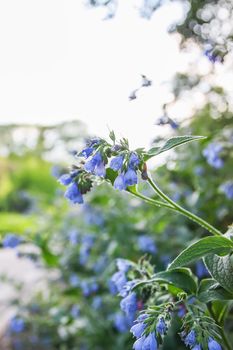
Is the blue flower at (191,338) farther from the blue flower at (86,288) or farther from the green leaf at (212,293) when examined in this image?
the blue flower at (86,288)

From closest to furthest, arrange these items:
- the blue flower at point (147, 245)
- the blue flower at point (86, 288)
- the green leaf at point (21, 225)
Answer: the blue flower at point (147, 245) → the blue flower at point (86, 288) → the green leaf at point (21, 225)

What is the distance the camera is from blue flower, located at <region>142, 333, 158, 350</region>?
2.50ft

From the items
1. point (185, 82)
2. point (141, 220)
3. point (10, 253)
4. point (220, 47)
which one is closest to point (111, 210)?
point (141, 220)

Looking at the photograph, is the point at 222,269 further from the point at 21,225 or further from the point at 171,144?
the point at 21,225

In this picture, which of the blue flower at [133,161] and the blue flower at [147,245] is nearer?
the blue flower at [133,161]

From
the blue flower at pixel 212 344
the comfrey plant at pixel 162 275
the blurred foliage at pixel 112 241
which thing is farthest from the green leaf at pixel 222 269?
the blurred foliage at pixel 112 241

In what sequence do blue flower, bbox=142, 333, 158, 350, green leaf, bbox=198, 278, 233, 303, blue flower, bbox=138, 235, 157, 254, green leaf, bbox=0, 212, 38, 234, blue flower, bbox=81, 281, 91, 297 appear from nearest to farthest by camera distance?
1. blue flower, bbox=142, 333, 158, 350
2. green leaf, bbox=198, 278, 233, 303
3. blue flower, bbox=138, 235, 157, 254
4. blue flower, bbox=81, 281, 91, 297
5. green leaf, bbox=0, 212, 38, 234

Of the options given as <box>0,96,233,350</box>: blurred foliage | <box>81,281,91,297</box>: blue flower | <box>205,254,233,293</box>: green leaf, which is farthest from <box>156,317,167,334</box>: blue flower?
<box>81,281,91,297</box>: blue flower

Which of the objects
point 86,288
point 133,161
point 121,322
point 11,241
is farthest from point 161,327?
point 86,288

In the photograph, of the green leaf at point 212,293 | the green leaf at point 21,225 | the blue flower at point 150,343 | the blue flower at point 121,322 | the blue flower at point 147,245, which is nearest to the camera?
the blue flower at point 150,343

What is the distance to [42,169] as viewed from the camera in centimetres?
1336

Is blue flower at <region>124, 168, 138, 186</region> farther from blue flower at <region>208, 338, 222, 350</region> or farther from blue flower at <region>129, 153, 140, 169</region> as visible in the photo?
blue flower at <region>208, 338, 222, 350</region>

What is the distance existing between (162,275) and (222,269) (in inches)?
4.7

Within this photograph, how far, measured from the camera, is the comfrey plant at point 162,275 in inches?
30.9
